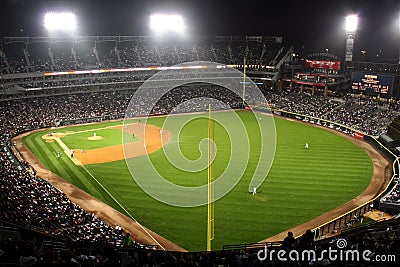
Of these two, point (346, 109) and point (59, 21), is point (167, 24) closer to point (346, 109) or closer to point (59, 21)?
point (59, 21)

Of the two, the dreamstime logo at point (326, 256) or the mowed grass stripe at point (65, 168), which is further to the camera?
the mowed grass stripe at point (65, 168)

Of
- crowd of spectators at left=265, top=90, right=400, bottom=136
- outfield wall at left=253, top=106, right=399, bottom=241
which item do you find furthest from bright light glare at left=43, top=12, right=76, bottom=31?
outfield wall at left=253, top=106, right=399, bottom=241

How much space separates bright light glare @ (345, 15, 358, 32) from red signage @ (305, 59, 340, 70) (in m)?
5.40

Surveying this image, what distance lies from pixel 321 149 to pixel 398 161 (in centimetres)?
891

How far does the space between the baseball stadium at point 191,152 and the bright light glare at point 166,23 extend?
8.78 feet

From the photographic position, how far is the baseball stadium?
16375mm

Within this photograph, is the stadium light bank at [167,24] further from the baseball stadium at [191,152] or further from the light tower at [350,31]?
the light tower at [350,31]

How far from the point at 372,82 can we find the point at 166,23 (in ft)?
129

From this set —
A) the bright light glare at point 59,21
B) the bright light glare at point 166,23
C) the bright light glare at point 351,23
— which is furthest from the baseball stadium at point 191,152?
the bright light glare at point 166,23

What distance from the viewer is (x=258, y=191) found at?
28.2m

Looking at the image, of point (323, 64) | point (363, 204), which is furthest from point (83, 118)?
point (363, 204)

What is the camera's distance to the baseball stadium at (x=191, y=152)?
16.4m

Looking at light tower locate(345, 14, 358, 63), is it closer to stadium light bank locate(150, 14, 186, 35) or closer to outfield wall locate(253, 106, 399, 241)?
outfield wall locate(253, 106, 399, 241)

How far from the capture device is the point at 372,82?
54.3 meters
